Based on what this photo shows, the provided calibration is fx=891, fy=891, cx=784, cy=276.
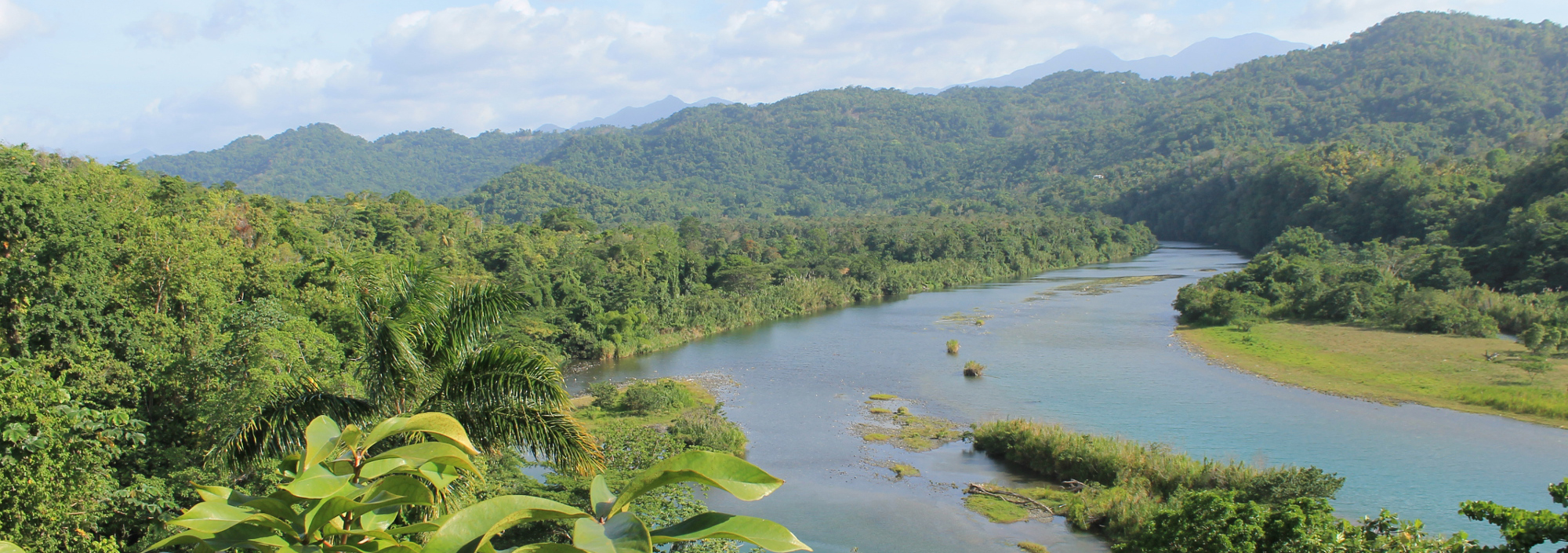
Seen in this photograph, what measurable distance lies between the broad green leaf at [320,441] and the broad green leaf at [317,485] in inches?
7.4

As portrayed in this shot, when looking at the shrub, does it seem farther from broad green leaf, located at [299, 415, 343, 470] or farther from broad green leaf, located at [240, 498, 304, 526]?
broad green leaf, located at [240, 498, 304, 526]

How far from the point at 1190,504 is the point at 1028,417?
12224mm

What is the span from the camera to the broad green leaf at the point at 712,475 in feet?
5.51

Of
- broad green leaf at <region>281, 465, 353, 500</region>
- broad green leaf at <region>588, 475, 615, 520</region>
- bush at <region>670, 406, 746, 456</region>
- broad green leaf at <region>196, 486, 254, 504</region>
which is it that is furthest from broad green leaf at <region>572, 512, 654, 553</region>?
bush at <region>670, 406, 746, 456</region>

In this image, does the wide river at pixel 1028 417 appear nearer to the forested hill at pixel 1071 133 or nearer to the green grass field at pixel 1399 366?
the green grass field at pixel 1399 366

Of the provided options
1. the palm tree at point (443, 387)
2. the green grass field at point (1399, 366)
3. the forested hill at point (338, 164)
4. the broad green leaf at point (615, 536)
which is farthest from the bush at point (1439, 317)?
the forested hill at point (338, 164)

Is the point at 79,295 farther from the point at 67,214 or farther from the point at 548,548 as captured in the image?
the point at 548,548

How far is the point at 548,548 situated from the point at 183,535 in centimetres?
75

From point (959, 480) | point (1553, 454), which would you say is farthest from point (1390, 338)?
point (959, 480)

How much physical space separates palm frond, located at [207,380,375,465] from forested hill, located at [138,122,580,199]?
123 meters

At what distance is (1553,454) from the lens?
58.3 ft

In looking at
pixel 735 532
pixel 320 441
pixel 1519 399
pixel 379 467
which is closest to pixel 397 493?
pixel 379 467

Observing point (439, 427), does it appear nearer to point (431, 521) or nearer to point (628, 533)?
point (431, 521)

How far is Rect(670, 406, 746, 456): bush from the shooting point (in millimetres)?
19672
